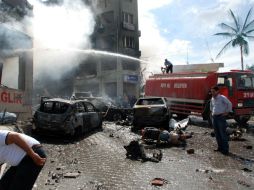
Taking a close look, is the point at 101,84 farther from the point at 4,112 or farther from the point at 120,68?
the point at 4,112

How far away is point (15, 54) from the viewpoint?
17.5 metres

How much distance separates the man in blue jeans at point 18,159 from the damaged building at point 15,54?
11040 millimetres

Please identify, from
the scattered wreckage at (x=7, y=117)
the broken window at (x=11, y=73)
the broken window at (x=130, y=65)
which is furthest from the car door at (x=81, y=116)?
the broken window at (x=130, y=65)

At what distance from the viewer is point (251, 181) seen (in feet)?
22.8

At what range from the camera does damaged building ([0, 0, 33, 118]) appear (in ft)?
49.4

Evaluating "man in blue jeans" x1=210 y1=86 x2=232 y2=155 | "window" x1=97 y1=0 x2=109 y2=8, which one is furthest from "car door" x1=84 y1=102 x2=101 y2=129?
"window" x1=97 y1=0 x2=109 y2=8

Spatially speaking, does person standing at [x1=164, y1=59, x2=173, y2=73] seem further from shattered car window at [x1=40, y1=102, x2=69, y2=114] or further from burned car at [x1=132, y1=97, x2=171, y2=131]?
shattered car window at [x1=40, y1=102, x2=69, y2=114]

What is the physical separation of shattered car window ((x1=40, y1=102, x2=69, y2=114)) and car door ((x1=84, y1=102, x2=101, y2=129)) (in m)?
1.54

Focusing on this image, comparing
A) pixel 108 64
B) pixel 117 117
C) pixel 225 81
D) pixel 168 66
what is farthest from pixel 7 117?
pixel 108 64

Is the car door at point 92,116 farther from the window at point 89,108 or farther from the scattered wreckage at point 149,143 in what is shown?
the scattered wreckage at point 149,143

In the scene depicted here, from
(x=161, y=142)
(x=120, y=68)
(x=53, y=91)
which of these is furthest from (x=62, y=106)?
(x=53, y=91)

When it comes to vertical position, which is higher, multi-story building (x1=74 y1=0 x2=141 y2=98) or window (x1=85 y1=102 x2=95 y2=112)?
multi-story building (x1=74 y1=0 x2=141 y2=98)

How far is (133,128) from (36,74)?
32.8 metres

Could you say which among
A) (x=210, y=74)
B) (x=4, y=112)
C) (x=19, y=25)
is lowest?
(x=4, y=112)
